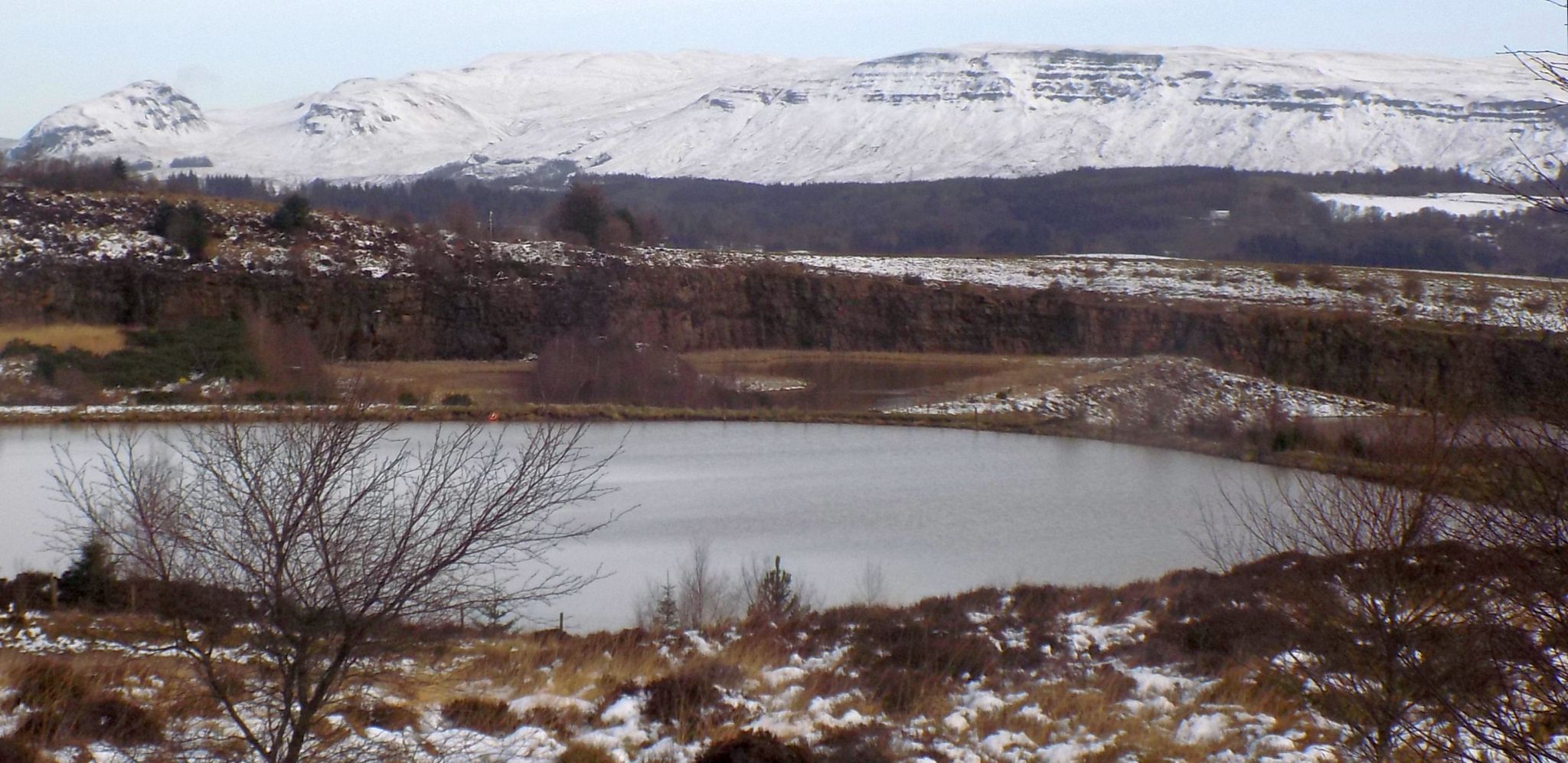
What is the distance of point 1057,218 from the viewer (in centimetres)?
10569

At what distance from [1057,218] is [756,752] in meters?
103

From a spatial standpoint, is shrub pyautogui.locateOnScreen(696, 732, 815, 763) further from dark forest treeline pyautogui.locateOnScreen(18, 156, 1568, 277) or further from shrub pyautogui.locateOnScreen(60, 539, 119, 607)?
dark forest treeline pyautogui.locateOnScreen(18, 156, 1568, 277)

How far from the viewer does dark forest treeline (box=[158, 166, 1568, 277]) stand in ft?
221

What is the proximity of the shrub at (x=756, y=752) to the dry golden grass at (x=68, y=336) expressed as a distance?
34.3 m

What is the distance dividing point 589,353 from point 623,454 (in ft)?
55.6

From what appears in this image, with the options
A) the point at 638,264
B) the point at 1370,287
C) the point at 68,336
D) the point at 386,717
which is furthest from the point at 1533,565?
the point at 1370,287

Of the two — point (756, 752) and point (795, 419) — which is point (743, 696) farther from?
point (795, 419)

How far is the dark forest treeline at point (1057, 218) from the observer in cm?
6750

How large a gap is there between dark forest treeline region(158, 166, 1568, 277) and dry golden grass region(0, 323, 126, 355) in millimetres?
17275

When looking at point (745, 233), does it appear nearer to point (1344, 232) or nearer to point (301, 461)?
point (1344, 232)

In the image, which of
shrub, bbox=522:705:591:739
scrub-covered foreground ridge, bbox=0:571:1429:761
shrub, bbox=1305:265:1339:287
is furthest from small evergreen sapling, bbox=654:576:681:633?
shrub, bbox=1305:265:1339:287

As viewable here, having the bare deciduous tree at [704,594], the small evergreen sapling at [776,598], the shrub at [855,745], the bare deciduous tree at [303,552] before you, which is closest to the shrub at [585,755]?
the shrub at [855,745]

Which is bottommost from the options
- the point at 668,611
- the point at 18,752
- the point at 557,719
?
the point at 668,611

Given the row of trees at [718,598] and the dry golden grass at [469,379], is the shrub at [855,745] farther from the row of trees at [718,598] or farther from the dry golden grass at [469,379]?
the dry golden grass at [469,379]
